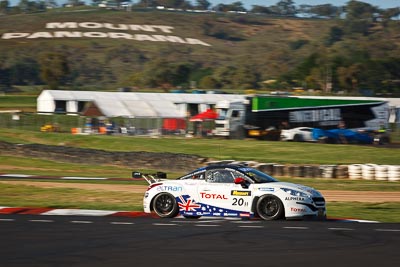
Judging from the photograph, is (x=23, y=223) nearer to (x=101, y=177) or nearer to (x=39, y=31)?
(x=101, y=177)

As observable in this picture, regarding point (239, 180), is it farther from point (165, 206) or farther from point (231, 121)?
point (231, 121)

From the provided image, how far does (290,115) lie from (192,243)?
37.1 meters

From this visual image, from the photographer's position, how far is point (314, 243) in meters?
11.5

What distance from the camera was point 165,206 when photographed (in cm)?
1611

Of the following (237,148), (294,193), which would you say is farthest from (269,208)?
(237,148)

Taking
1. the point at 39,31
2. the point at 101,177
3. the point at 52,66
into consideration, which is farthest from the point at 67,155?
the point at 39,31

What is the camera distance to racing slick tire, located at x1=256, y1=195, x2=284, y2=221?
1502cm

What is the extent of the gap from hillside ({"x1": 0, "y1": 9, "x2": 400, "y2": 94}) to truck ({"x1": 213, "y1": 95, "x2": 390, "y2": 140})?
4485 cm

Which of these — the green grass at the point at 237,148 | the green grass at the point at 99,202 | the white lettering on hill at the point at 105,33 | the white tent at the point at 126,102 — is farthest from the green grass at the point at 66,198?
the white lettering on hill at the point at 105,33

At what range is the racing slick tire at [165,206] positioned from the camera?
16.0m

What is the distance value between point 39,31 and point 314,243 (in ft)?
479

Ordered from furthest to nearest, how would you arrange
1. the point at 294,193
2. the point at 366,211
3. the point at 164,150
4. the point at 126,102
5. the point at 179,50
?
the point at 179,50, the point at 126,102, the point at 164,150, the point at 366,211, the point at 294,193

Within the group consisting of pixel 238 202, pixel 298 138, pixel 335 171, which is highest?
pixel 298 138

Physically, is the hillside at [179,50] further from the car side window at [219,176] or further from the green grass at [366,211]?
the car side window at [219,176]
